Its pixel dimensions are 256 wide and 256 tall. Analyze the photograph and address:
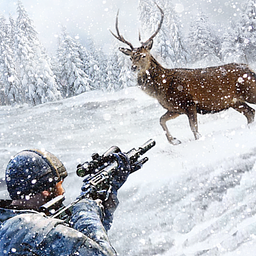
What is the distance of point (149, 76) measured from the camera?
5.86 metres

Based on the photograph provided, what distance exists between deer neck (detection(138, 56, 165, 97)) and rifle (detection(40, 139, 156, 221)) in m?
3.80

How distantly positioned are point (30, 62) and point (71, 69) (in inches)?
186

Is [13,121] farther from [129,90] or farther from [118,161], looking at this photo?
[118,161]

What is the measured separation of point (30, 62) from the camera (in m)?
14.0

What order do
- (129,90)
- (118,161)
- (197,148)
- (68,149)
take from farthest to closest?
1. (129,90)
2. (68,149)
3. (197,148)
4. (118,161)

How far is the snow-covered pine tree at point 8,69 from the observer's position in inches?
605

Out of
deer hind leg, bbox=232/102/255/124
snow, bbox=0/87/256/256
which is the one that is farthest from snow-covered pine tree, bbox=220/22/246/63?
deer hind leg, bbox=232/102/255/124

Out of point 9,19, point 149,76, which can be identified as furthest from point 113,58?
point 149,76

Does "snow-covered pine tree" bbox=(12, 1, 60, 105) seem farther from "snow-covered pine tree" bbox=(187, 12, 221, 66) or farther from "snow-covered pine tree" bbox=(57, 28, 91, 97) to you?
"snow-covered pine tree" bbox=(187, 12, 221, 66)

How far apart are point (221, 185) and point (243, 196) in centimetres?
40

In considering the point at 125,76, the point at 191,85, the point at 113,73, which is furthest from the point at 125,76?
the point at 191,85

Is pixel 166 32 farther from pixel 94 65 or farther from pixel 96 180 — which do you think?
pixel 96 180

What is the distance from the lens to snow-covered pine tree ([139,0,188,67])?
1132cm

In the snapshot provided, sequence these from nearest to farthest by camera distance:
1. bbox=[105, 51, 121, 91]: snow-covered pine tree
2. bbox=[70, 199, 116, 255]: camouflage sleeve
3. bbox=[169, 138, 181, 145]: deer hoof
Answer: bbox=[70, 199, 116, 255]: camouflage sleeve
bbox=[169, 138, 181, 145]: deer hoof
bbox=[105, 51, 121, 91]: snow-covered pine tree
